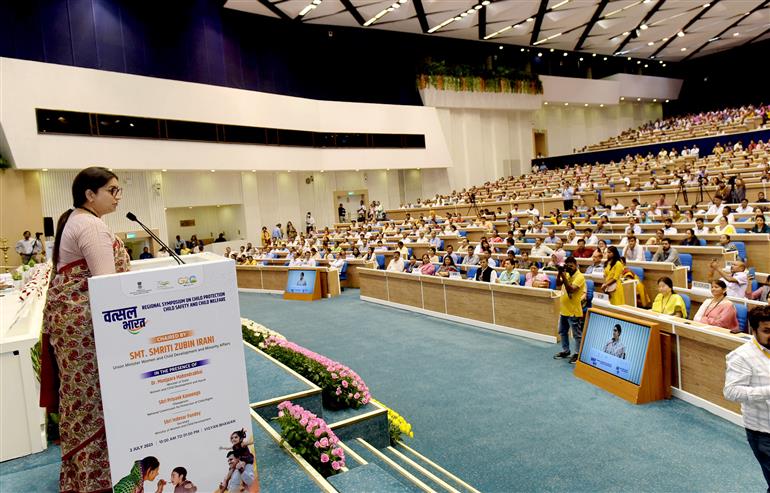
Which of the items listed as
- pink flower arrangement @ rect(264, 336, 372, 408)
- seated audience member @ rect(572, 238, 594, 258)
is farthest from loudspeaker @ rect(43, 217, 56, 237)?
seated audience member @ rect(572, 238, 594, 258)

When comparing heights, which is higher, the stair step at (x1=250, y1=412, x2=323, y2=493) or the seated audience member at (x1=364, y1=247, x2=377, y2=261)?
the seated audience member at (x1=364, y1=247, x2=377, y2=261)

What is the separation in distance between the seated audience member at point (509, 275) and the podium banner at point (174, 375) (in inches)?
259

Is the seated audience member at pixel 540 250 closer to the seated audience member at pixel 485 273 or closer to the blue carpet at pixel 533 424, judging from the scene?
the seated audience member at pixel 485 273

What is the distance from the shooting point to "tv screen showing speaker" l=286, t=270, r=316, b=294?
12.4m

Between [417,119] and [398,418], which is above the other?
[417,119]

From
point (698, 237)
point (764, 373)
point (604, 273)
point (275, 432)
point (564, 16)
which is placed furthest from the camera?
point (564, 16)

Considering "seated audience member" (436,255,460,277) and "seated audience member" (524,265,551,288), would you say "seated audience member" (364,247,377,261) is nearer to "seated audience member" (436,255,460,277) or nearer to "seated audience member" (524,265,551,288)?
"seated audience member" (436,255,460,277)

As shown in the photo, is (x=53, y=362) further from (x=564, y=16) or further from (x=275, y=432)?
(x=564, y=16)

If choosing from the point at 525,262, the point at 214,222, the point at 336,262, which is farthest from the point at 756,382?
the point at 214,222

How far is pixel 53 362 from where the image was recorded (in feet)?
6.99

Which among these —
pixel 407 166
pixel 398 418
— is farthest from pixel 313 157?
pixel 398 418

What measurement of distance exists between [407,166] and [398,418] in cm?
2113

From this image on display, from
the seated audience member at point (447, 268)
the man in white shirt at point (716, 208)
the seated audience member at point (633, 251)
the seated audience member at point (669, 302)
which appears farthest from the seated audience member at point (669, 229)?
the seated audience member at point (669, 302)

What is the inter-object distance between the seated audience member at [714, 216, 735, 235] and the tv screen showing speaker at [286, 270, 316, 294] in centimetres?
812
